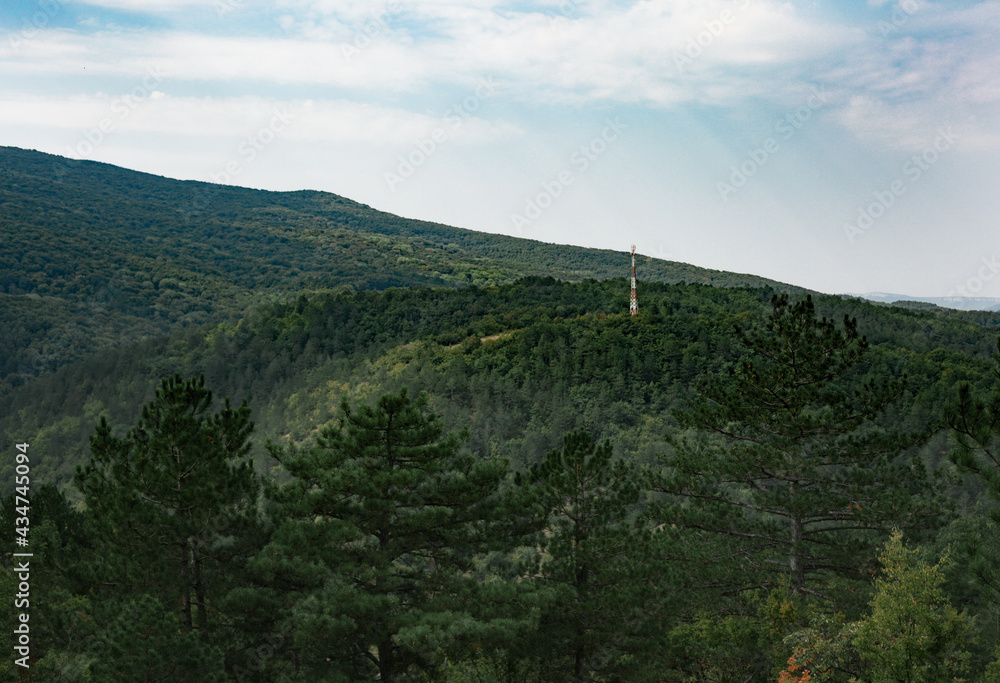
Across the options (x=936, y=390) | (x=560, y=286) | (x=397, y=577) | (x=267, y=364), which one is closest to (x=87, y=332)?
(x=267, y=364)

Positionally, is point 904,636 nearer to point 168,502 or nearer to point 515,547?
point 515,547

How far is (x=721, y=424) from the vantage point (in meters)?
19.0

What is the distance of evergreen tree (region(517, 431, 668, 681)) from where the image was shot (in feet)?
59.0

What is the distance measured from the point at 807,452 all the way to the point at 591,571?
5.85 metres

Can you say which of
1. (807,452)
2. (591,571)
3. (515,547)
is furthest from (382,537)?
(807,452)

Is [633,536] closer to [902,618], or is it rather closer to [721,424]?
[721,424]

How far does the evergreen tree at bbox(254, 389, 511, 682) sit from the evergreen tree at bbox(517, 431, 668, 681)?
4.90ft

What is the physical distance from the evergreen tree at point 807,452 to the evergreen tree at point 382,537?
19.0ft

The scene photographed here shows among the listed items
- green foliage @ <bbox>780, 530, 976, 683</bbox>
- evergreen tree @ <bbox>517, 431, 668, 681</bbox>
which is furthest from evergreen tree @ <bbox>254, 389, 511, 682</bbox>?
green foliage @ <bbox>780, 530, 976, 683</bbox>

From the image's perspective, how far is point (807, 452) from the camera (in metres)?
18.7

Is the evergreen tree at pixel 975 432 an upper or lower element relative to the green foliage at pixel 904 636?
upper

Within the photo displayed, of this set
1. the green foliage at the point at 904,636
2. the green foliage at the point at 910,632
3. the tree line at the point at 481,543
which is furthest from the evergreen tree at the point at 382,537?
the green foliage at the point at 910,632

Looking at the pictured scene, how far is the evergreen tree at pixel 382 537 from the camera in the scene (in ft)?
52.9

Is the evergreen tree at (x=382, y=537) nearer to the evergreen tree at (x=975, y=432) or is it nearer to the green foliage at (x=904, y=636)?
the green foliage at (x=904, y=636)
